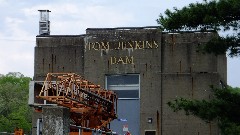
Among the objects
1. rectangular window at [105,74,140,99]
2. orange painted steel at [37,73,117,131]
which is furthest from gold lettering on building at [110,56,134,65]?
orange painted steel at [37,73,117,131]

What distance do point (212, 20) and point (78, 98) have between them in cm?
665

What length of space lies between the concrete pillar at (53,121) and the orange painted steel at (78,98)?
10623mm

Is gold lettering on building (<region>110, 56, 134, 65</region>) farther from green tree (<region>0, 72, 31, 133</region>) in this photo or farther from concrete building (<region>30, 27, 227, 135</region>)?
green tree (<region>0, 72, 31, 133</region>)

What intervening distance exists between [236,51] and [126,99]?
50.9 ft

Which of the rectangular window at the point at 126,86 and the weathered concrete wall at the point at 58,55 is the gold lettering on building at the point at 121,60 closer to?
the rectangular window at the point at 126,86

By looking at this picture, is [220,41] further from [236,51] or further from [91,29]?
[91,29]

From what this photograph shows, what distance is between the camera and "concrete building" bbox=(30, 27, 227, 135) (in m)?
36.9

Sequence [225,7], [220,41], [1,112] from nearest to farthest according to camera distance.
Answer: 1. [225,7]
2. [220,41]
3. [1,112]

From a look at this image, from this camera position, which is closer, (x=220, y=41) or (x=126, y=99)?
(x=220, y=41)

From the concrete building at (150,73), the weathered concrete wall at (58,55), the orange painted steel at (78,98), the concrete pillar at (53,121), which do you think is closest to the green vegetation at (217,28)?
the orange painted steel at (78,98)

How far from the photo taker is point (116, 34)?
38.2 m

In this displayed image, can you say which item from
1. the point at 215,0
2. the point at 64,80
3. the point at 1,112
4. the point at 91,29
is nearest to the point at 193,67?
the point at 91,29

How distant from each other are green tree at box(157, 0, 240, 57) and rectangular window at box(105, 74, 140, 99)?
14893 mm

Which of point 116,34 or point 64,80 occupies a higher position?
point 116,34
